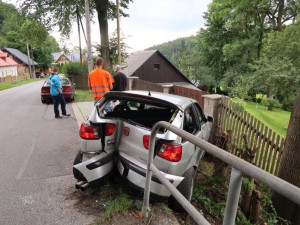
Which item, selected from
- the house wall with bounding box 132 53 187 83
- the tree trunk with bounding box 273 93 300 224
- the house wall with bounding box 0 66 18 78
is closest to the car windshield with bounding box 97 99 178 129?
the tree trunk with bounding box 273 93 300 224

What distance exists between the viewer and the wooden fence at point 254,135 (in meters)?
4.48

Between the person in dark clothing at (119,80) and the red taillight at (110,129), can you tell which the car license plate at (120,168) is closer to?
the red taillight at (110,129)

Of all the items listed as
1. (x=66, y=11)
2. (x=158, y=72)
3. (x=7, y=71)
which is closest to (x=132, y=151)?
(x=66, y=11)

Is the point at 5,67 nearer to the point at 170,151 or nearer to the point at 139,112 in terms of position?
the point at 139,112

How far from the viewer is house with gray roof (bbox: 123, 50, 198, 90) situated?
2848cm

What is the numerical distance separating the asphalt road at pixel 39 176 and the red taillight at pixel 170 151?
126cm

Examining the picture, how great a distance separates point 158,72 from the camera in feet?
100

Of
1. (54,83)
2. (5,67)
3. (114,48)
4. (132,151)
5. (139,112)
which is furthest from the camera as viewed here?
(5,67)

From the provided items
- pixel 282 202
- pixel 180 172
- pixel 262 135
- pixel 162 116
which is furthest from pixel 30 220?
pixel 262 135

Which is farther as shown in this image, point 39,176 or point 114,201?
point 39,176

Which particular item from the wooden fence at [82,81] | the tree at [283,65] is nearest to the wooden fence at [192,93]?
the tree at [283,65]

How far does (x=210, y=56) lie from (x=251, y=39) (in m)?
8.13

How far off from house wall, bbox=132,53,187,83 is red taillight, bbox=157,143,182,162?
83.8ft

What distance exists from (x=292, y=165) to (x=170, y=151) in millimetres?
2431
